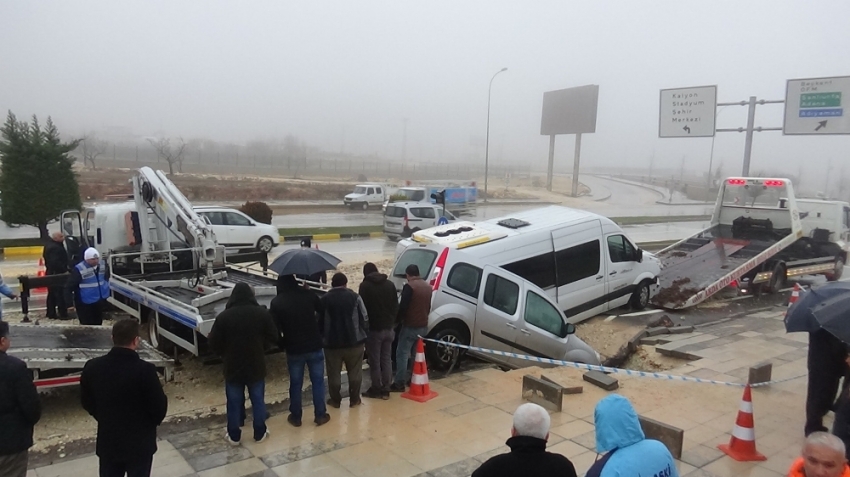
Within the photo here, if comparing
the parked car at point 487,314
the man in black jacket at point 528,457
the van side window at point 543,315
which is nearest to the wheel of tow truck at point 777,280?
the parked car at point 487,314

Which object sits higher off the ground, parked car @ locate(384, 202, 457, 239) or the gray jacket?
the gray jacket

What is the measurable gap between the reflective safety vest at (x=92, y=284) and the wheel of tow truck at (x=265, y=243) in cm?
1083

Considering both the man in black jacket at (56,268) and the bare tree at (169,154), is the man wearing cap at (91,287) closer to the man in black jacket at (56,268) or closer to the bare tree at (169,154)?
the man in black jacket at (56,268)

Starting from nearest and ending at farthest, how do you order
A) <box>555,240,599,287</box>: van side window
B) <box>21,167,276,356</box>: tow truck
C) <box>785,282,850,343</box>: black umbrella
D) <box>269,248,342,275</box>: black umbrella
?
<box>785,282,850,343</box>: black umbrella → <box>269,248,342,275</box>: black umbrella → <box>21,167,276,356</box>: tow truck → <box>555,240,599,287</box>: van side window

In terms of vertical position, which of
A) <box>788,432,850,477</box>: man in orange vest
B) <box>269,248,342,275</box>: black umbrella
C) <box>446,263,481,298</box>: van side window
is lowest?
<box>446,263,481,298</box>: van side window

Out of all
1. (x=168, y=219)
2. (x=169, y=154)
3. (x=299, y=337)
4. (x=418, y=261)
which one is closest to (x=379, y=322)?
(x=299, y=337)

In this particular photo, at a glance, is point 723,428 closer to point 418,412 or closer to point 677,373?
point 677,373

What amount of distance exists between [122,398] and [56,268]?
829cm

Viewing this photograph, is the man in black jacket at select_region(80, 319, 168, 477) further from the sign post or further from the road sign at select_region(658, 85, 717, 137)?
the sign post

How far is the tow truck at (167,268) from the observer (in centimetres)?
801

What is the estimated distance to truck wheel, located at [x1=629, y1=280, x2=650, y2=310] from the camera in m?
12.7

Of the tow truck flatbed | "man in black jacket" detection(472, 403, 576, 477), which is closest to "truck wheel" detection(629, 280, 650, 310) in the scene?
the tow truck flatbed

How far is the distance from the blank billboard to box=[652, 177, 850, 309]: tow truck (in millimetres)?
63066

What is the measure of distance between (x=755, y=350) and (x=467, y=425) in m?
6.04
